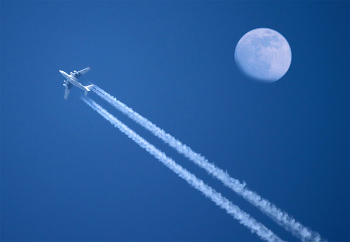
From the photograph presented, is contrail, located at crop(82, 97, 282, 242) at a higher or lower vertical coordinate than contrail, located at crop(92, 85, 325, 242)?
lower

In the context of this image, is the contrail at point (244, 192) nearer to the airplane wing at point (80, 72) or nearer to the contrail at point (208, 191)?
the contrail at point (208, 191)

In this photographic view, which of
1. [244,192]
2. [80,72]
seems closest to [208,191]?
[244,192]

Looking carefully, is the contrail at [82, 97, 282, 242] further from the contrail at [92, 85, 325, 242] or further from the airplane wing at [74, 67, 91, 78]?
the airplane wing at [74, 67, 91, 78]

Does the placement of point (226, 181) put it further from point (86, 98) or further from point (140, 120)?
point (86, 98)

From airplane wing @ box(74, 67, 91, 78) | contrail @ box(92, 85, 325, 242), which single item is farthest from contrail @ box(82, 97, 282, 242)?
airplane wing @ box(74, 67, 91, 78)

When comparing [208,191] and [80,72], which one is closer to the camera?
[208,191]

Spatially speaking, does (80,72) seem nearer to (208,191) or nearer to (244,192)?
(208,191)

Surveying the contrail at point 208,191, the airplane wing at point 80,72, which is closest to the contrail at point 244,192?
the contrail at point 208,191

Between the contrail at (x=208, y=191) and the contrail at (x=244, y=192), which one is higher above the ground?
the contrail at (x=244, y=192)

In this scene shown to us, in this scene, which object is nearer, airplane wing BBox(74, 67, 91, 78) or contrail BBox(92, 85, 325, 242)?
contrail BBox(92, 85, 325, 242)

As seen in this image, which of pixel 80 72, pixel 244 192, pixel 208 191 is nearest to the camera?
pixel 244 192

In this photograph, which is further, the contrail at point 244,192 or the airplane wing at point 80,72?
the airplane wing at point 80,72
